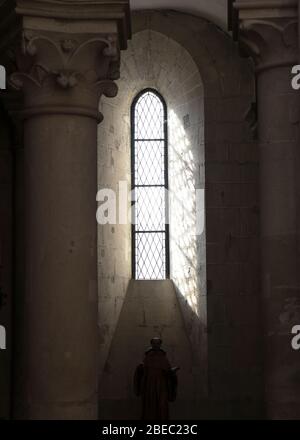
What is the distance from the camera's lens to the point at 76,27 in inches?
406

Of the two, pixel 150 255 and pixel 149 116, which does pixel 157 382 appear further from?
pixel 149 116

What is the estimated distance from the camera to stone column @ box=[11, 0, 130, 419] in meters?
9.93

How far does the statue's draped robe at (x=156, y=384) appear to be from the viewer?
1327cm

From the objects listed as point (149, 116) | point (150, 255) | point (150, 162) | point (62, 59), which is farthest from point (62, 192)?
point (149, 116)

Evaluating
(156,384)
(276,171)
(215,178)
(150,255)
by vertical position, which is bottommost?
(156,384)

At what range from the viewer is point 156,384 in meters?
13.3

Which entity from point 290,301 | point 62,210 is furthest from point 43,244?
point 290,301

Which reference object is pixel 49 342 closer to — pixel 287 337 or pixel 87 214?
pixel 87 214

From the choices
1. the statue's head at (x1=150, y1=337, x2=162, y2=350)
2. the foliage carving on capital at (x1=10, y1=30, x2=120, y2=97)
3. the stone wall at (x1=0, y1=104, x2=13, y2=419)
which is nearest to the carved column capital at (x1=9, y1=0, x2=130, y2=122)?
the foliage carving on capital at (x1=10, y1=30, x2=120, y2=97)

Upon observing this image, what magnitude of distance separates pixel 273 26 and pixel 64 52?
2.12 metres

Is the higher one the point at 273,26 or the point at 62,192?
the point at 273,26

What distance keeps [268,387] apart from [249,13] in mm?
3720

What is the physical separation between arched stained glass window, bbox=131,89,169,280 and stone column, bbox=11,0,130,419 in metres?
5.66

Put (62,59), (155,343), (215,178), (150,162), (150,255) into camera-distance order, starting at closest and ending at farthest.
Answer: (62,59) → (155,343) → (215,178) → (150,255) → (150,162)
